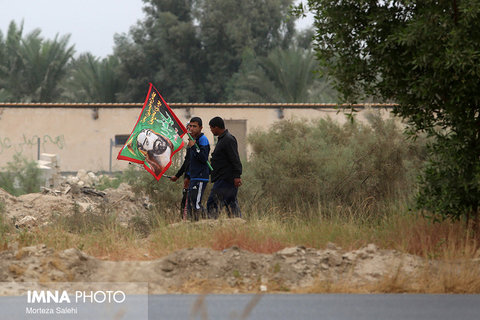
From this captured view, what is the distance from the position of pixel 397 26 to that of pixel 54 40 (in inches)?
1719

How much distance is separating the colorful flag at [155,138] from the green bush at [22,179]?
11238 mm

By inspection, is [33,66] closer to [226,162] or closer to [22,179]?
[22,179]

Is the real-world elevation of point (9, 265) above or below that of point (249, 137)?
below

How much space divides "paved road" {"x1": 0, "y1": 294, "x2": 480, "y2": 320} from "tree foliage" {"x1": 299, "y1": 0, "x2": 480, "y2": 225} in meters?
2.25

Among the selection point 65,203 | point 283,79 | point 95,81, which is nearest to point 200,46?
point 95,81

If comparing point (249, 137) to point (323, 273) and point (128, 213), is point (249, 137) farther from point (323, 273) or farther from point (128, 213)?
point (323, 273)

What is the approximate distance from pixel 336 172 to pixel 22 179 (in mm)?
11551

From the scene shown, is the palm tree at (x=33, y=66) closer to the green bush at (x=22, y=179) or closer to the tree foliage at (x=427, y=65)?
the green bush at (x=22, y=179)

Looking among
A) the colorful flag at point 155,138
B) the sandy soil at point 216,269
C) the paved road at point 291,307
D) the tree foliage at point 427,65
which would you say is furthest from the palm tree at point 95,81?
the paved road at point 291,307

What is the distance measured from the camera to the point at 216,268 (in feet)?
29.5

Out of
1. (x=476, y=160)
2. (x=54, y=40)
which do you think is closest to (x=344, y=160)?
(x=476, y=160)

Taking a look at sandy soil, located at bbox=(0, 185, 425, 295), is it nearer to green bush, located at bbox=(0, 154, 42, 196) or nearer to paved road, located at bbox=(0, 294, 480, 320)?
paved road, located at bbox=(0, 294, 480, 320)

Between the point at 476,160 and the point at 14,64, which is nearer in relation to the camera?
the point at 476,160

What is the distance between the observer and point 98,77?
54062 millimetres
